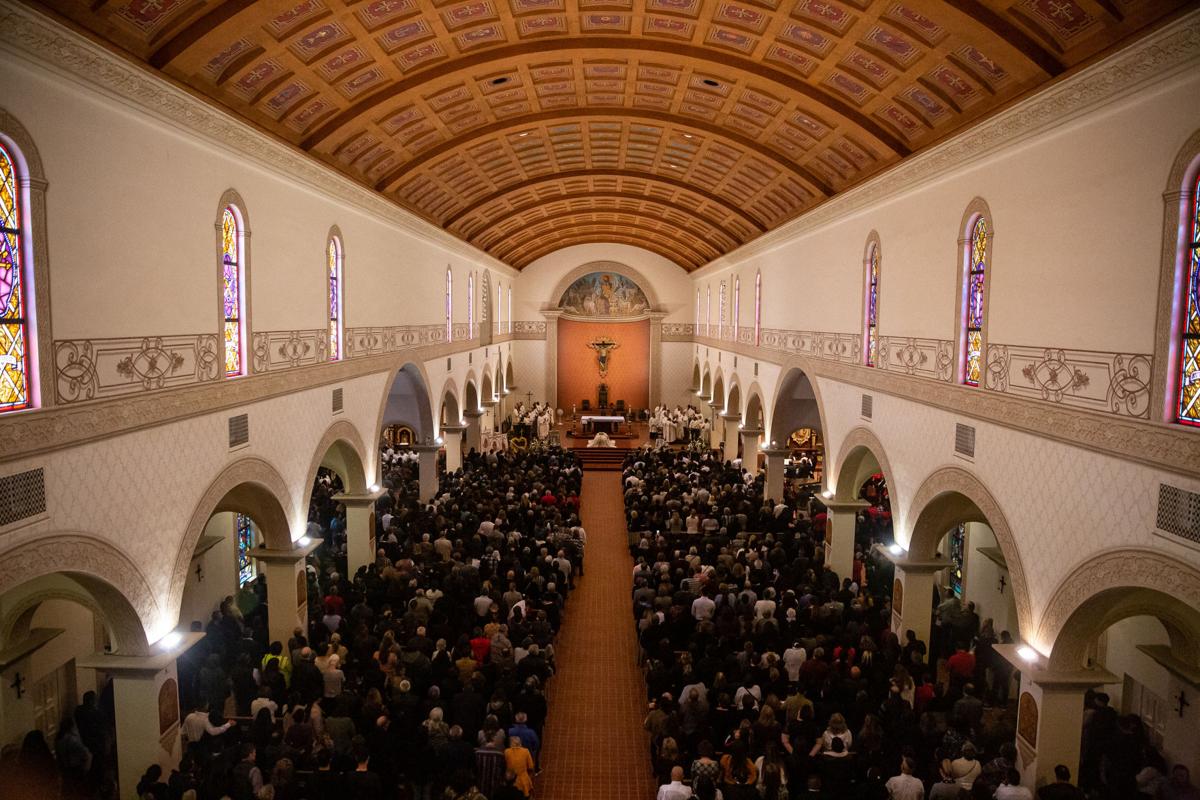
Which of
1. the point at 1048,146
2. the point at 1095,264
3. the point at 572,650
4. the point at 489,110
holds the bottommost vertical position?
the point at 572,650

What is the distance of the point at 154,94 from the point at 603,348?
115 feet

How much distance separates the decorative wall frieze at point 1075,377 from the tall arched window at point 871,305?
15.2 feet

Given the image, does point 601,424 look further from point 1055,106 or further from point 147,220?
point 1055,106

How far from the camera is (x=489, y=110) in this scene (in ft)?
54.3

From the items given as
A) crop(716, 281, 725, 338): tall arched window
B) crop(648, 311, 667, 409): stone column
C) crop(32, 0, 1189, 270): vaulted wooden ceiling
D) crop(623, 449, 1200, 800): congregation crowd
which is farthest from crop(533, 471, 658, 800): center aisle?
crop(648, 311, 667, 409): stone column

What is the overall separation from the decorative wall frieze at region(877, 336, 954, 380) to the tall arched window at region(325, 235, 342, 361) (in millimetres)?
10192

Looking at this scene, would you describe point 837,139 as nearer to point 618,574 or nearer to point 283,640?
point 618,574

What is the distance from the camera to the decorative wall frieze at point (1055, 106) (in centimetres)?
709

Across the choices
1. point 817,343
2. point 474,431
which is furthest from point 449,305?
point 817,343

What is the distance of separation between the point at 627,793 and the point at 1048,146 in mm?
9408

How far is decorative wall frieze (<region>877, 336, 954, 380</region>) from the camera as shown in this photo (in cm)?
1190

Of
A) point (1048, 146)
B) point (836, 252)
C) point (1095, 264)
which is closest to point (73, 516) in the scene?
point (1095, 264)

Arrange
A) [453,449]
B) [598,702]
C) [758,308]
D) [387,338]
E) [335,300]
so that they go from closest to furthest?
[598,702] < [335,300] < [387,338] < [758,308] < [453,449]

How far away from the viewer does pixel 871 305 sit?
1543 centimetres
